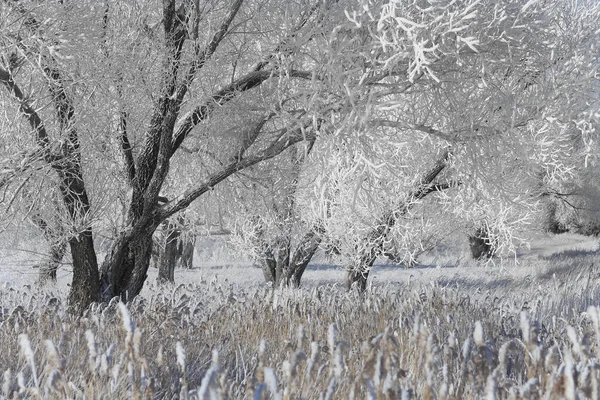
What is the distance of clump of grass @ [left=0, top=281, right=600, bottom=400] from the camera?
1881mm

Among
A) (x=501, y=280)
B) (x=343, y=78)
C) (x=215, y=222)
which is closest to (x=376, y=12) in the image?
(x=343, y=78)

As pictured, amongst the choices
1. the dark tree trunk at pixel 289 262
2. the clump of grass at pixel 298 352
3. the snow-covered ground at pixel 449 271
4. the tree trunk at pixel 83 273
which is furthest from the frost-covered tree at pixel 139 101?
the dark tree trunk at pixel 289 262

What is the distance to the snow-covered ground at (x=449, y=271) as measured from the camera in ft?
49.0

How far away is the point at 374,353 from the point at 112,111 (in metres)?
6.77

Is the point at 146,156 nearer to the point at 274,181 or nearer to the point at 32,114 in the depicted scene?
the point at 32,114

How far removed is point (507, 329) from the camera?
4.95 metres

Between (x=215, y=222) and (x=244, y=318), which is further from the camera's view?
(x=215, y=222)

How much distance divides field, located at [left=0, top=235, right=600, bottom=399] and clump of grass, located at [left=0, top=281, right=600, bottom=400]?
1cm

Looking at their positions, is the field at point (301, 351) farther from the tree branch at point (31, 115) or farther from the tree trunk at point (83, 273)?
the tree branch at point (31, 115)

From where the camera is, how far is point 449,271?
2159 cm

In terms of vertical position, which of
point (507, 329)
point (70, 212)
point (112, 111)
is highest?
point (112, 111)

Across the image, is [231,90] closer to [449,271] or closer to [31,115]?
[31,115]

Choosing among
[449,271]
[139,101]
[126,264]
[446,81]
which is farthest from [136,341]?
[449,271]

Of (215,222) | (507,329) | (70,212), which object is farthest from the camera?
(215,222)
